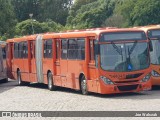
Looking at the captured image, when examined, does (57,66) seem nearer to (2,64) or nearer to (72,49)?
(72,49)

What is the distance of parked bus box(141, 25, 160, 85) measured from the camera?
24.1m

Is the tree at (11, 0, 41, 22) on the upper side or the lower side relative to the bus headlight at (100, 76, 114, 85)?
upper

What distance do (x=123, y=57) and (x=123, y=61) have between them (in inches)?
5.9

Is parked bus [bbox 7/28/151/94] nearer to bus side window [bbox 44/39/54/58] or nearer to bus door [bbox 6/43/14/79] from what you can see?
bus side window [bbox 44/39/54/58]

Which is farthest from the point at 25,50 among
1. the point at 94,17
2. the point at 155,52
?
the point at 94,17

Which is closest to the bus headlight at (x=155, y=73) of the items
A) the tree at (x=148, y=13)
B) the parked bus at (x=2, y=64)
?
the parked bus at (x=2, y=64)

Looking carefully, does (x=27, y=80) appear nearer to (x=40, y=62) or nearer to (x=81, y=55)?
(x=40, y=62)

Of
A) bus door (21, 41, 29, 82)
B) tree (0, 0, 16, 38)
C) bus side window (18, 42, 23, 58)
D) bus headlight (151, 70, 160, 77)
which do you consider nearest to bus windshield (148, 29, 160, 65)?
bus headlight (151, 70, 160, 77)

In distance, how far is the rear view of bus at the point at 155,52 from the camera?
24.1 m

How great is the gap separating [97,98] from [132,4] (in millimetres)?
79182

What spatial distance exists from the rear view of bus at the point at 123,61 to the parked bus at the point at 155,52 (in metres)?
2.21

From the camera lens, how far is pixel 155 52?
24.2 metres

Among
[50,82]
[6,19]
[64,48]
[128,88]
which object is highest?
[6,19]

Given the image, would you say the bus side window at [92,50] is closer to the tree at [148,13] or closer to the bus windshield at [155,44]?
the bus windshield at [155,44]
